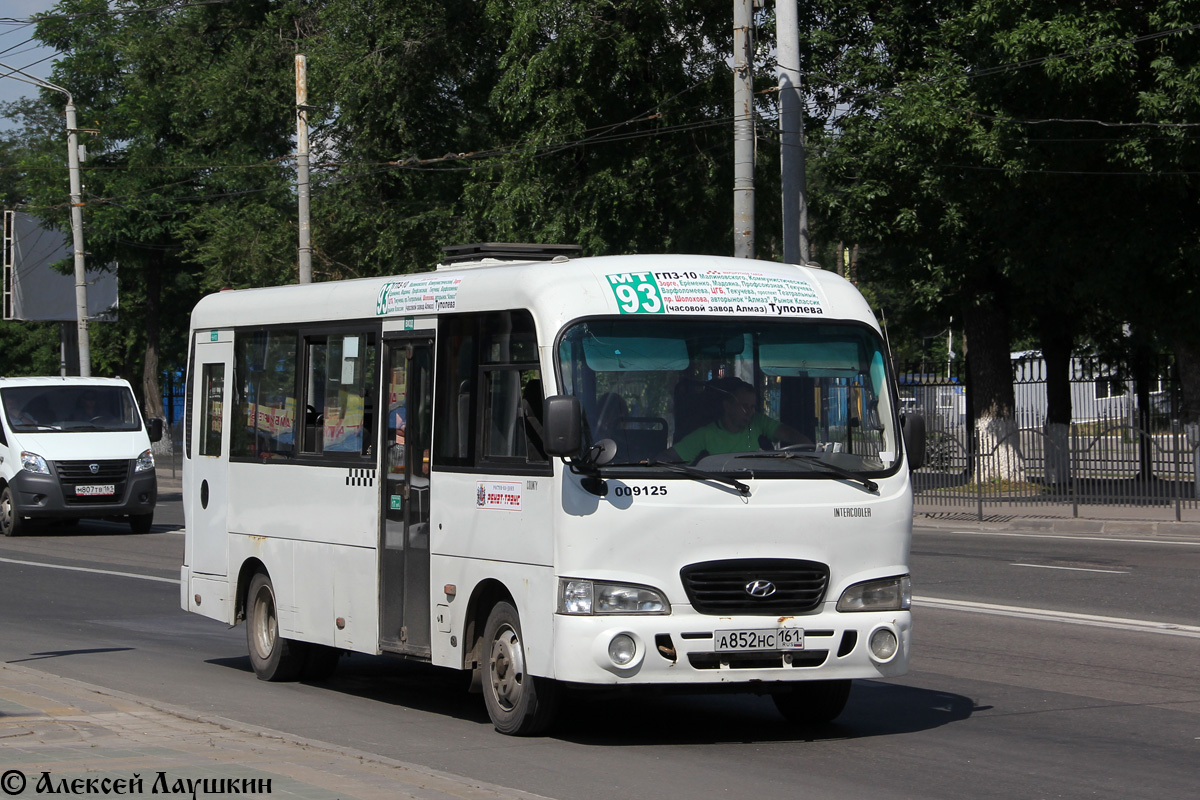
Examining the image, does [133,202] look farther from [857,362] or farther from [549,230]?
[857,362]

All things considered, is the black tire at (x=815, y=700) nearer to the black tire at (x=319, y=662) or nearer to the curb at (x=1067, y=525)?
the black tire at (x=319, y=662)

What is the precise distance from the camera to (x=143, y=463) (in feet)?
80.5

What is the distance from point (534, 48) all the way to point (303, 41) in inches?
615

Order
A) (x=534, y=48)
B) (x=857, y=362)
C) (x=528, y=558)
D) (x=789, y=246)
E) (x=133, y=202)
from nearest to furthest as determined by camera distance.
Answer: (x=528, y=558) → (x=857, y=362) → (x=789, y=246) → (x=534, y=48) → (x=133, y=202)

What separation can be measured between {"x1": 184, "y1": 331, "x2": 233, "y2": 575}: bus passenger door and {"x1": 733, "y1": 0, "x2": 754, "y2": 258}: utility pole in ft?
35.5

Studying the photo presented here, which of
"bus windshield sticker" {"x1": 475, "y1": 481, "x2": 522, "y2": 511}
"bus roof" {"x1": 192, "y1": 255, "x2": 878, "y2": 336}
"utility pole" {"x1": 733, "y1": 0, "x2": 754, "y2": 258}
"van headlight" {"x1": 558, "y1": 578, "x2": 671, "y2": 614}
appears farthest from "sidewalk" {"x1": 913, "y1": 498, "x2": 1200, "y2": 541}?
"van headlight" {"x1": 558, "y1": 578, "x2": 671, "y2": 614}

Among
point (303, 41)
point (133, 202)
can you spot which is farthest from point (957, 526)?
point (133, 202)

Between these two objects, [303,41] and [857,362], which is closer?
[857,362]

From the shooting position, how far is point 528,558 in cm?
827

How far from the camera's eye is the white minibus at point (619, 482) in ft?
26.1

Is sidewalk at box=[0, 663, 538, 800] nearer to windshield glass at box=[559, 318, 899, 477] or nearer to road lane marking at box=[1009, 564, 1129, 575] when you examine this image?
windshield glass at box=[559, 318, 899, 477]

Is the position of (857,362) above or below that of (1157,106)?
below

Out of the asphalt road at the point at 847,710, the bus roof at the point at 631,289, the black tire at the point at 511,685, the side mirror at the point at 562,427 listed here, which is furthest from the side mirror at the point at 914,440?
the black tire at the point at 511,685

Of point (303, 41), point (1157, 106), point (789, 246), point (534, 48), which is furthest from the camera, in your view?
point (303, 41)
